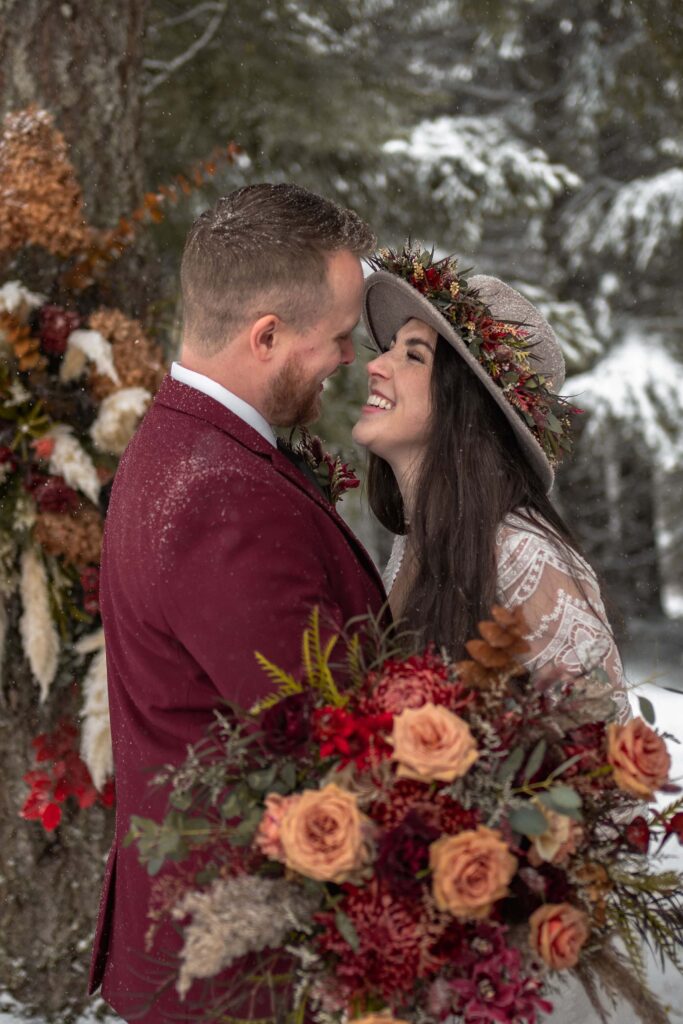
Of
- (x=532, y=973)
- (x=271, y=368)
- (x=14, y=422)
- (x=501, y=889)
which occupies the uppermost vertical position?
(x=271, y=368)

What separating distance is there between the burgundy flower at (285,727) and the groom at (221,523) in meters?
0.13

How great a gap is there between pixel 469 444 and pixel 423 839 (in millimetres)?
1412

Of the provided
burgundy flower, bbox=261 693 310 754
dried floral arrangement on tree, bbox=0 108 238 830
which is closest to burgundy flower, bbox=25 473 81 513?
dried floral arrangement on tree, bbox=0 108 238 830

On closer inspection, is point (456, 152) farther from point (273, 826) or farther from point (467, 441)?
point (273, 826)

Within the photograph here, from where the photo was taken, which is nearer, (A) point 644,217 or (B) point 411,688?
(B) point 411,688

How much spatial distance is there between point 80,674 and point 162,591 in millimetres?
1978

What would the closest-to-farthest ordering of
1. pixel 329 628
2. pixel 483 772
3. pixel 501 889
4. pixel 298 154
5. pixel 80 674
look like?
pixel 501 889 → pixel 483 772 → pixel 329 628 → pixel 80 674 → pixel 298 154

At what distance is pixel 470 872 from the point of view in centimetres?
147

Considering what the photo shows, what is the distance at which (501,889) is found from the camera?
1497mm

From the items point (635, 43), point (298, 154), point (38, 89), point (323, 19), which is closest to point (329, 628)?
point (38, 89)

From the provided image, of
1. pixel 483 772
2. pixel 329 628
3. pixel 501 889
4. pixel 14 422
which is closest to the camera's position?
pixel 501 889

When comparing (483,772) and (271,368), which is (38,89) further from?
(483,772)

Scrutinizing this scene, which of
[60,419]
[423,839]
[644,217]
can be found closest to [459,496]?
[423,839]

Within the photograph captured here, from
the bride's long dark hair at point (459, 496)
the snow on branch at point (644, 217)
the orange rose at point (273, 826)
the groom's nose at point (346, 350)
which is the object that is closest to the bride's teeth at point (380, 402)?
the bride's long dark hair at point (459, 496)
